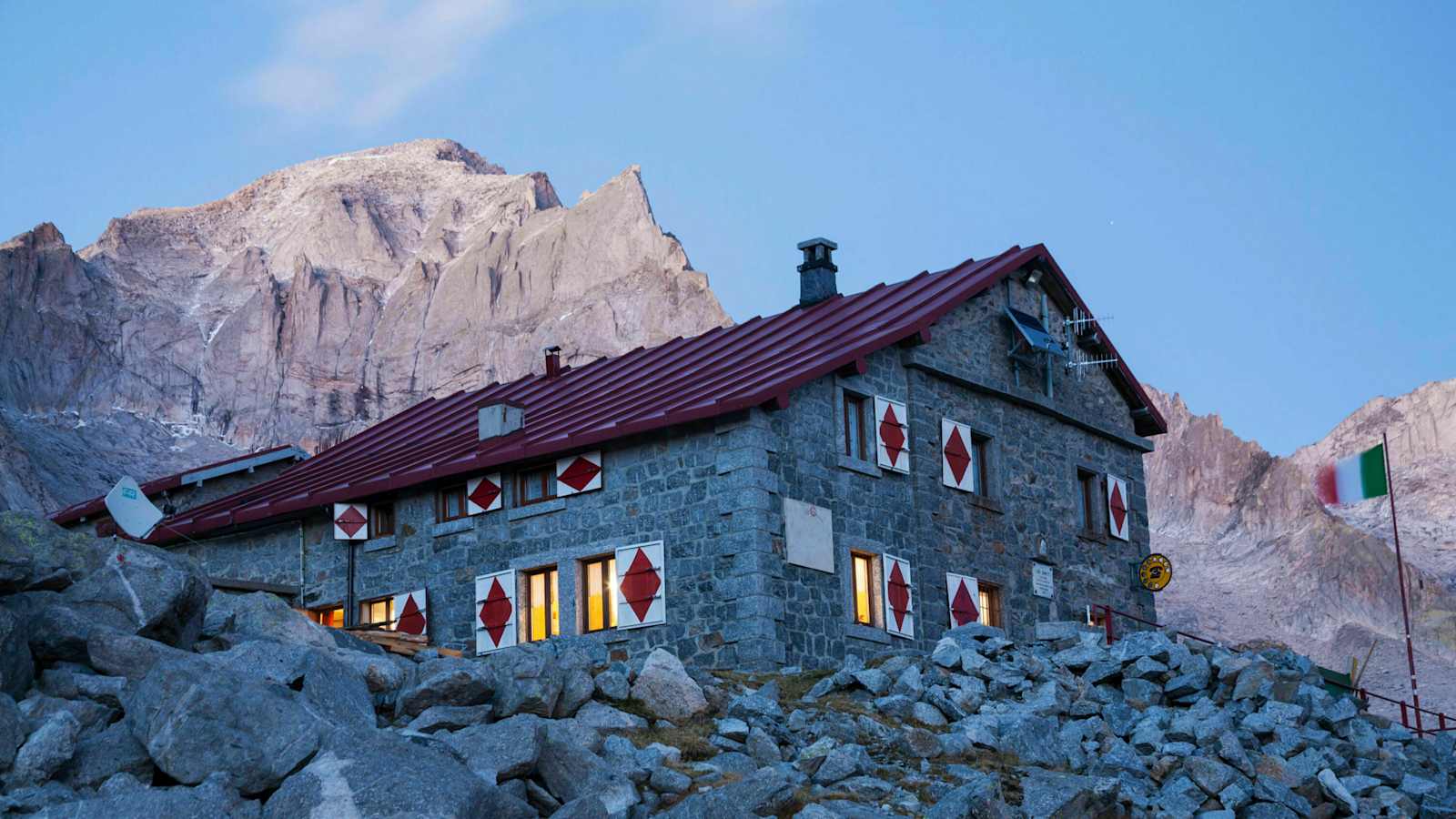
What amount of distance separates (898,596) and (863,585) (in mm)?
596

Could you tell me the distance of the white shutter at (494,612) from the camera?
23344mm

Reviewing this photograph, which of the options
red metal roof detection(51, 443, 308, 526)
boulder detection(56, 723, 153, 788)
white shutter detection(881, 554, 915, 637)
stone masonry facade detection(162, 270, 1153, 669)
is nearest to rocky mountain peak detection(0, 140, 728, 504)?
red metal roof detection(51, 443, 308, 526)

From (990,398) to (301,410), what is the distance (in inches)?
2599

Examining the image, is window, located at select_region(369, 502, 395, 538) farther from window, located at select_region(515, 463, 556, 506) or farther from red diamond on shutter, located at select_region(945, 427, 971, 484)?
red diamond on shutter, located at select_region(945, 427, 971, 484)

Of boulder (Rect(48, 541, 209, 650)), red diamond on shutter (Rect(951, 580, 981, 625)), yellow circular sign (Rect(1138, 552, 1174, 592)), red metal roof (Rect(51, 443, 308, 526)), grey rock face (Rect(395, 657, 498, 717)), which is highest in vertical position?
red metal roof (Rect(51, 443, 308, 526))

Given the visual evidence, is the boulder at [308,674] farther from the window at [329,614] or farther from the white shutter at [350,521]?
the window at [329,614]

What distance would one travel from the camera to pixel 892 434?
24219 mm

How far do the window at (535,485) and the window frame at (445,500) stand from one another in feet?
3.35

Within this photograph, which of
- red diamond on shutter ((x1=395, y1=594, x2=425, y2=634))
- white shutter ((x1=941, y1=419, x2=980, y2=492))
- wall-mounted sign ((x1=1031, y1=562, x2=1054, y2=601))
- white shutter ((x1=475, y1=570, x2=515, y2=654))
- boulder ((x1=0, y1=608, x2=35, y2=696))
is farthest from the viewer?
wall-mounted sign ((x1=1031, y1=562, x2=1054, y2=601))

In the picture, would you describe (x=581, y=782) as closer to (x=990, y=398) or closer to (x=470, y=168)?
(x=990, y=398)

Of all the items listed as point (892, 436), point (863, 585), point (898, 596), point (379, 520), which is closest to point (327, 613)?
point (379, 520)

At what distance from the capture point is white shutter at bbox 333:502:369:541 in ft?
82.8

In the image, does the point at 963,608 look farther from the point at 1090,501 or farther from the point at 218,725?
the point at 218,725

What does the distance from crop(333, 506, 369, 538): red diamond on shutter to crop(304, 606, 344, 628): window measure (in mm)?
1162
